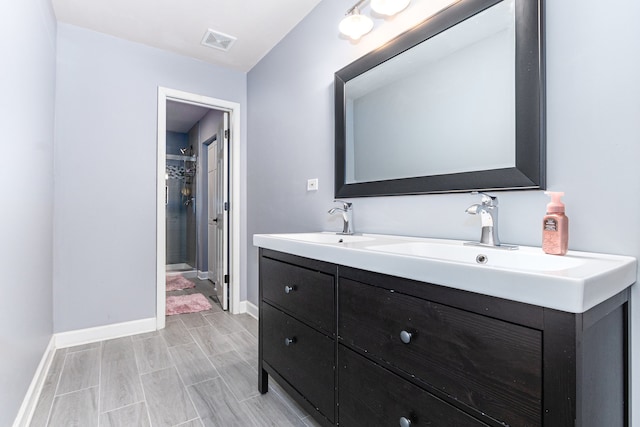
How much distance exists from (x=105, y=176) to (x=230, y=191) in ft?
3.32

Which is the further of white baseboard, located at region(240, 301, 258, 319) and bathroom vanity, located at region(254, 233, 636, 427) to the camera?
white baseboard, located at region(240, 301, 258, 319)

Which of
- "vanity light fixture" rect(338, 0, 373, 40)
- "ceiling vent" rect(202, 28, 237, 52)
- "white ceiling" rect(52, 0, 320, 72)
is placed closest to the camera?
"vanity light fixture" rect(338, 0, 373, 40)

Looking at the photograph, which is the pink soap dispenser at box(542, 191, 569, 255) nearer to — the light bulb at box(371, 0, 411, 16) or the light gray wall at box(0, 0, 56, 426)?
the light bulb at box(371, 0, 411, 16)

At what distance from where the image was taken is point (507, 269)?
2.09 feet

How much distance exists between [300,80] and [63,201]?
1.93 m

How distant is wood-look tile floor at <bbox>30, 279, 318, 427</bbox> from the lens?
1464 millimetres

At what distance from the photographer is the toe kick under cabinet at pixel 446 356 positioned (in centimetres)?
59

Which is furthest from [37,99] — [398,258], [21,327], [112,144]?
[398,258]

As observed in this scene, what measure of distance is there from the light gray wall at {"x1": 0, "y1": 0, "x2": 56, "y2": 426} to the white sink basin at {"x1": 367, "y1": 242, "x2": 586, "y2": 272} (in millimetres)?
1429

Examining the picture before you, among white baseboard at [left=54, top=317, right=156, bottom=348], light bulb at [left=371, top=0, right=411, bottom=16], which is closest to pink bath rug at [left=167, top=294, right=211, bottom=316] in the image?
white baseboard at [left=54, top=317, right=156, bottom=348]

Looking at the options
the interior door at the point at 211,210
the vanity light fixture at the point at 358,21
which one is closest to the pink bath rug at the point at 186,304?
the interior door at the point at 211,210

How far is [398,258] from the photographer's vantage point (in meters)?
0.87

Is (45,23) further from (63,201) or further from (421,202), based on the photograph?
(421,202)

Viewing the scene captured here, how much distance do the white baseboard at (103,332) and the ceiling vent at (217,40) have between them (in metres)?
2.30
